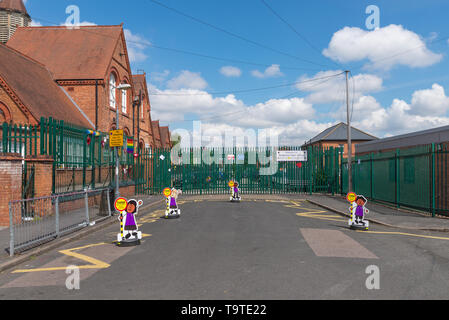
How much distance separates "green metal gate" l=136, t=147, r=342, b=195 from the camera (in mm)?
22281

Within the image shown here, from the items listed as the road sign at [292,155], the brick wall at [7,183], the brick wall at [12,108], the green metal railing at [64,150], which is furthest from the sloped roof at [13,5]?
the brick wall at [7,183]

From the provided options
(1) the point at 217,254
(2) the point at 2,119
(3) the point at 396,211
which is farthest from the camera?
(2) the point at 2,119

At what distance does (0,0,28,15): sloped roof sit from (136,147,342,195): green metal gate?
108 feet

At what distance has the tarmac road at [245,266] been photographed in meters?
4.80

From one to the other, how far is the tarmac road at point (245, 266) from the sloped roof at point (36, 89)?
1077 cm

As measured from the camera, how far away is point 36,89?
64.4ft

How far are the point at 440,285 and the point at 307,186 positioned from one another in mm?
17912

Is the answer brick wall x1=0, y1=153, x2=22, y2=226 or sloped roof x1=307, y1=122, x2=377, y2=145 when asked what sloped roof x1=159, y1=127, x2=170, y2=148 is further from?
brick wall x1=0, y1=153, x2=22, y2=226

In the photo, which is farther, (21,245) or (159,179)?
(159,179)

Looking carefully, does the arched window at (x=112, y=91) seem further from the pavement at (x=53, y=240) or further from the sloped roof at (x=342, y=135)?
the sloped roof at (x=342, y=135)

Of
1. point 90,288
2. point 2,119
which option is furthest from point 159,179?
point 90,288

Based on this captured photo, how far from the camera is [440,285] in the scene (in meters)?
5.05

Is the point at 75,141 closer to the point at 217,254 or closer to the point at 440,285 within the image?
the point at 217,254
